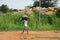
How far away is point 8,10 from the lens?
112 ft

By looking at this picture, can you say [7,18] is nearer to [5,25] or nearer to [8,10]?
[5,25]

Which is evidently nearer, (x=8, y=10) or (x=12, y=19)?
(x=12, y=19)

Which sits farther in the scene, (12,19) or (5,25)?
(12,19)

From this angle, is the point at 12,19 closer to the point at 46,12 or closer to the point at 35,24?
the point at 35,24

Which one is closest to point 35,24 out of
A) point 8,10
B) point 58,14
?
point 58,14

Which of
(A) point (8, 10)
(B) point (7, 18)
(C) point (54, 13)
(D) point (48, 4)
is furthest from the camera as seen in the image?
(D) point (48, 4)

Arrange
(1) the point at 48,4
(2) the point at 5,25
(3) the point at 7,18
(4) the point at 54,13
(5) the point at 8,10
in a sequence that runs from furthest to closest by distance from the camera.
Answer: (1) the point at 48,4
(5) the point at 8,10
(4) the point at 54,13
(3) the point at 7,18
(2) the point at 5,25

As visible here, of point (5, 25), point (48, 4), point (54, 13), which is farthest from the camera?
point (48, 4)

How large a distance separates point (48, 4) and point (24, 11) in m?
9.90

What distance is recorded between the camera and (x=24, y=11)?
31625 mm

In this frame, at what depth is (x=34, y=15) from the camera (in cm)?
2977

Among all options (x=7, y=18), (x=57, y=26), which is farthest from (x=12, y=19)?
(x=57, y=26)

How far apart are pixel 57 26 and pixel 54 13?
4112mm

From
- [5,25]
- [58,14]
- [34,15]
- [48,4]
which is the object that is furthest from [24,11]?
[48,4]
